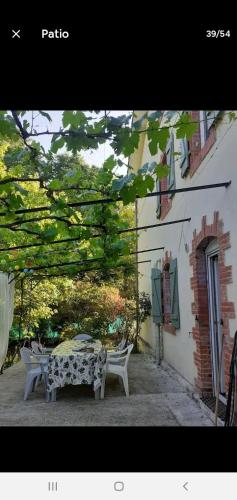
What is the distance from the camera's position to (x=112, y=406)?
4.96m

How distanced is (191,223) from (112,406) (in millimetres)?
2741

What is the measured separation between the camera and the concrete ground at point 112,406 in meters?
4.18

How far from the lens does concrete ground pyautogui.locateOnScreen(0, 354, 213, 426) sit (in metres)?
4.18

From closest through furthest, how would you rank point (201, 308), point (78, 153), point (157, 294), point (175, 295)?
point (78, 153), point (201, 308), point (175, 295), point (157, 294)

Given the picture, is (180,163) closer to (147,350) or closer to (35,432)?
(35,432)

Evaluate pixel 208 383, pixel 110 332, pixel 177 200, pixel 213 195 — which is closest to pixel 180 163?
pixel 177 200

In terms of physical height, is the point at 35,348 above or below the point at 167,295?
below

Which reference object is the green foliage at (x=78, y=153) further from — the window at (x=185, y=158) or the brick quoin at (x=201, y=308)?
the window at (x=185, y=158)

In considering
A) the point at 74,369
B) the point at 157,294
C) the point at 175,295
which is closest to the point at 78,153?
the point at 74,369
